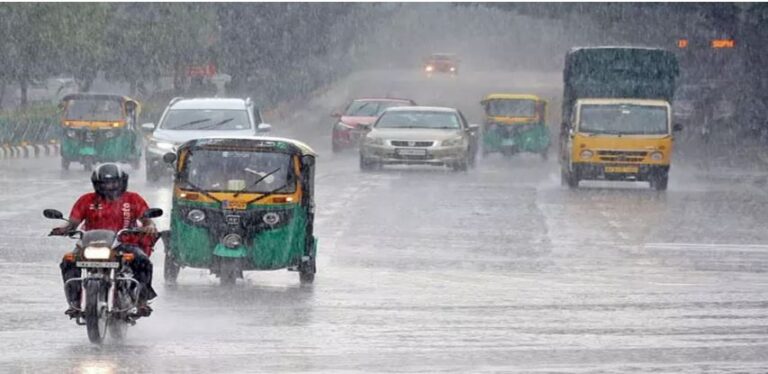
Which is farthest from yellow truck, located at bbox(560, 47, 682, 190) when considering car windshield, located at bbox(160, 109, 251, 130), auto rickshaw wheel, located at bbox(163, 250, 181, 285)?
auto rickshaw wheel, located at bbox(163, 250, 181, 285)

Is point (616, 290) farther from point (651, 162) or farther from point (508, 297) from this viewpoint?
point (651, 162)

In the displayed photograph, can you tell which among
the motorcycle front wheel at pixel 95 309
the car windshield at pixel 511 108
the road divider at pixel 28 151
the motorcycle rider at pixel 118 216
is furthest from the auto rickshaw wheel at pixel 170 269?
the car windshield at pixel 511 108

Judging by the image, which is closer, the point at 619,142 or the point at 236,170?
the point at 236,170

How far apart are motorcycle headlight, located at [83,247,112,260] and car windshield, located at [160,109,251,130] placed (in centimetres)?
2144

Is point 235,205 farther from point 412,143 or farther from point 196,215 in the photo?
point 412,143

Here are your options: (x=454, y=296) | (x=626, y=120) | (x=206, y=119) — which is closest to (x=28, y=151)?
(x=206, y=119)

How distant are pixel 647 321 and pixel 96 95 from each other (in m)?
28.2

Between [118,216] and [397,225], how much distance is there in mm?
11892

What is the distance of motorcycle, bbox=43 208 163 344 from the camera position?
488 inches

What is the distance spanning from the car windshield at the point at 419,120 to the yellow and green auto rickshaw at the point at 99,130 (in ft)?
17.2

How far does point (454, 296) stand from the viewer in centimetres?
1614

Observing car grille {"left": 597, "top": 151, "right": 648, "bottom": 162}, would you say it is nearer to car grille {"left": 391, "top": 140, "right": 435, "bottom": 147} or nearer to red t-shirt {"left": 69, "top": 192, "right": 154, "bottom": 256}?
car grille {"left": 391, "top": 140, "right": 435, "bottom": 147}

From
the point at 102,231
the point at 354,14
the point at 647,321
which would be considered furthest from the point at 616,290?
the point at 354,14

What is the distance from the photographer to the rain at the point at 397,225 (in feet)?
41.1
